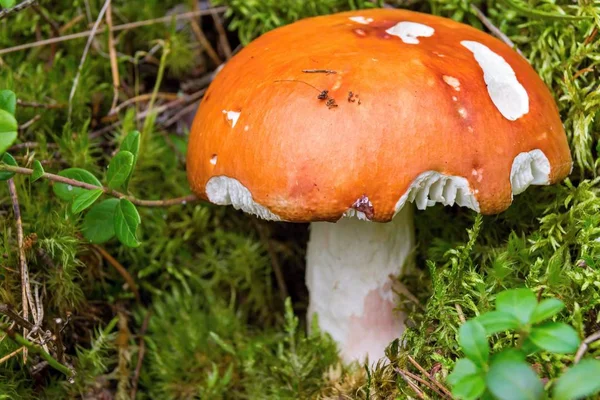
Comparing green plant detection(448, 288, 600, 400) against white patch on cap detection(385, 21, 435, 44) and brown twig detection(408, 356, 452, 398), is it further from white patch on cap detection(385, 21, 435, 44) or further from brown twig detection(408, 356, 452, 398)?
white patch on cap detection(385, 21, 435, 44)

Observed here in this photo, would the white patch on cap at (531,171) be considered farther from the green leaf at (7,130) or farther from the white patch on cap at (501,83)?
the green leaf at (7,130)

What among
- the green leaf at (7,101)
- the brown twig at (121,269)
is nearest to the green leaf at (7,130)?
the green leaf at (7,101)

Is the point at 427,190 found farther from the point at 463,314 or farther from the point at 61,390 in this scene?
the point at 61,390

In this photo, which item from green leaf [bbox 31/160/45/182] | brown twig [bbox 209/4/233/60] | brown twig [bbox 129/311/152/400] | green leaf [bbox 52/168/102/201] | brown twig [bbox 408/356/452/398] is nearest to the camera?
brown twig [bbox 408/356/452/398]

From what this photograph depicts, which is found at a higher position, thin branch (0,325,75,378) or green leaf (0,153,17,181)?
green leaf (0,153,17,181)

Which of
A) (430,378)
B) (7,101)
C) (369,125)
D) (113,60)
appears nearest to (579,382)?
(430,378)

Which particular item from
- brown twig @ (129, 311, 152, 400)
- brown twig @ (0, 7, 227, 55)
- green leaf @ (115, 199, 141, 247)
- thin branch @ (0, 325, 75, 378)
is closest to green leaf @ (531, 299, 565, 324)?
green leaf @ (115, 199, 141, 247)
